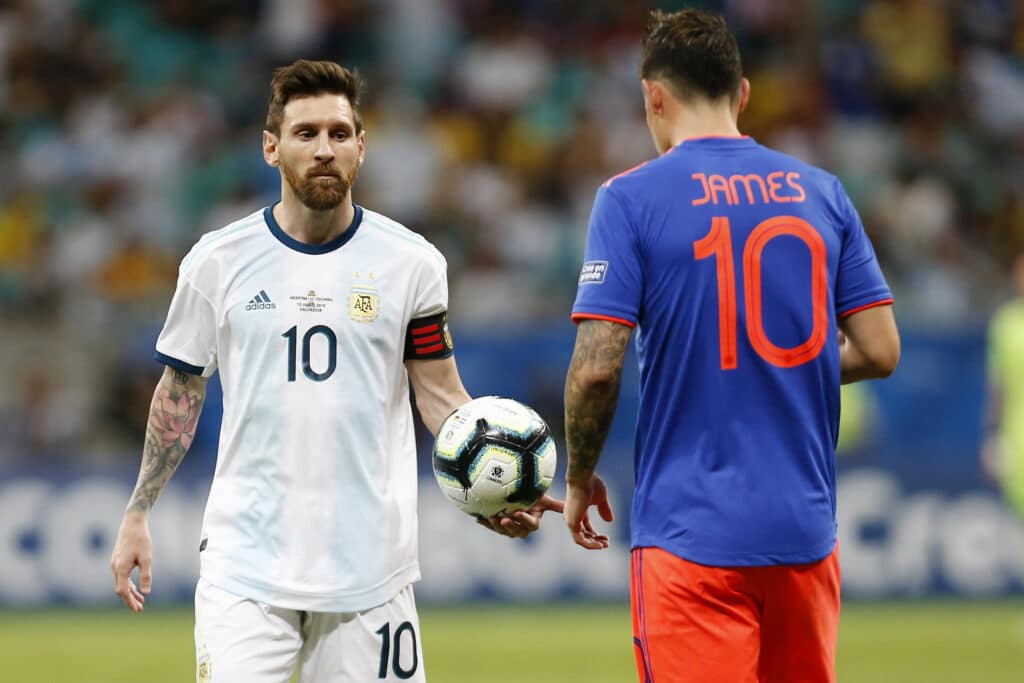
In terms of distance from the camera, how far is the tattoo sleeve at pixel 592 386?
450cm

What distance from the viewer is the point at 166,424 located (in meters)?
5.05

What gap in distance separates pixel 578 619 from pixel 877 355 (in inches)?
275

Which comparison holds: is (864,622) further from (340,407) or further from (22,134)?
(22,134)

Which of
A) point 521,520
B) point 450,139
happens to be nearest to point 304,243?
point 521,520

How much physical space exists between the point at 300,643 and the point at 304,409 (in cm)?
69

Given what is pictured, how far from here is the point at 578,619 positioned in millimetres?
11406

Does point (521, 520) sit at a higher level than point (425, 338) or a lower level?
lower

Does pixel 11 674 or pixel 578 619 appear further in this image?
pixel 578 619

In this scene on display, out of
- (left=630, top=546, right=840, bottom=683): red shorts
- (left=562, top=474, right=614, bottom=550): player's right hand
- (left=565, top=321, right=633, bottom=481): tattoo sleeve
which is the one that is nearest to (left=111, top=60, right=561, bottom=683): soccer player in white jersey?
(left=562, top=474, right=614, bottom=550): player's right hand

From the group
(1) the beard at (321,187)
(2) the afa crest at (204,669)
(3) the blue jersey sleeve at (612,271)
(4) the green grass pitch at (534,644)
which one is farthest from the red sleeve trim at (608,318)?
(4) the green grass pitch at (534,644)

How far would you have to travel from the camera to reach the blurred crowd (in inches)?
502

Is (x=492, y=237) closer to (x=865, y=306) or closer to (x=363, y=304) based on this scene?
(x=363, y=304)

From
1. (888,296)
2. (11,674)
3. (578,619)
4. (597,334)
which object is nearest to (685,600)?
(597,334)

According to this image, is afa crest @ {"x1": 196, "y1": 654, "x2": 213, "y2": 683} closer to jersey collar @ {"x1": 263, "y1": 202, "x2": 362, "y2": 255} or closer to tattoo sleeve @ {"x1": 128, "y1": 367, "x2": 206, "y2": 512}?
tattoo sleeve @ {"x1": 128, "y1": 367, "x2": 206, "y2": 512}
